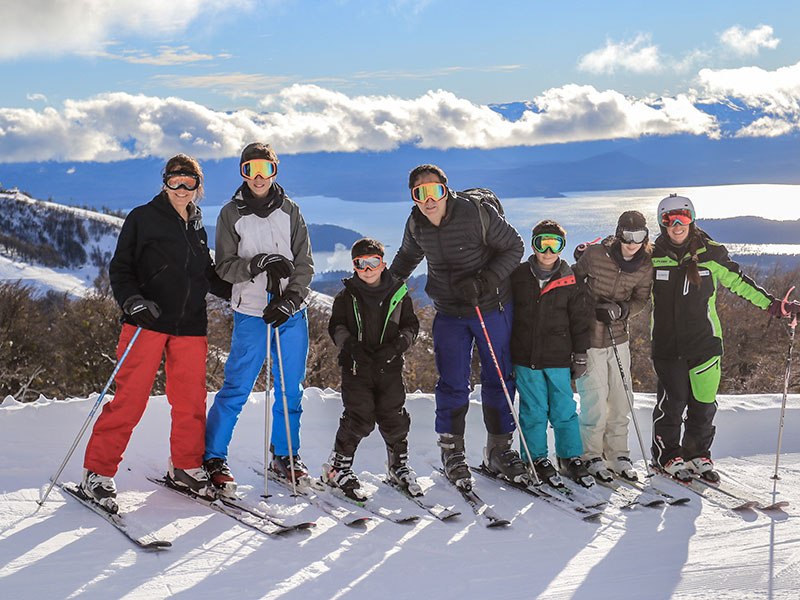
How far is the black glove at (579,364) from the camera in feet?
16.9

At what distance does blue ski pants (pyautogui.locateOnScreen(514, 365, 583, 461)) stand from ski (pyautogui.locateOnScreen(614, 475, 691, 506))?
0.39 meters

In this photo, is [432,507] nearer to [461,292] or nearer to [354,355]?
[354,355]

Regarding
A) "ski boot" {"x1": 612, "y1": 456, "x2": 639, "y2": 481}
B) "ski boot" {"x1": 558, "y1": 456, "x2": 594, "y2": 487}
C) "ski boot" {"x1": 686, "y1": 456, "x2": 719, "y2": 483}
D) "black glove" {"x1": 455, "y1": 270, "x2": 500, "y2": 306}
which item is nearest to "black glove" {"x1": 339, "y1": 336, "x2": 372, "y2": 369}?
"black glove" {"x1": 455, "y1": 270, "x2": 500, "y2": 306}

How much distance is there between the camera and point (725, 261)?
556 centimetres

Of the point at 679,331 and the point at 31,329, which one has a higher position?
the point at 679,331

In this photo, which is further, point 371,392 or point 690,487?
point 690,487

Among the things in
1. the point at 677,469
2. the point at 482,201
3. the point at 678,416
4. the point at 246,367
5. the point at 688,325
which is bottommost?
the point at 677,469

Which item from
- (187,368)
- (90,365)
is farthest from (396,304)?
(90,365)

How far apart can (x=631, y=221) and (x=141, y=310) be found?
11.1ft

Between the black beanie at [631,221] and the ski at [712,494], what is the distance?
1819 mm

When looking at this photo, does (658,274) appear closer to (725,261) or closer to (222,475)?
(725,261)

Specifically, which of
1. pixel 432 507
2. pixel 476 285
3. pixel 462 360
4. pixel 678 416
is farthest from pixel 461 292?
pixel 678 416

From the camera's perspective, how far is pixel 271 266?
457 cm

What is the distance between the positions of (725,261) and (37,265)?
4650 inches
